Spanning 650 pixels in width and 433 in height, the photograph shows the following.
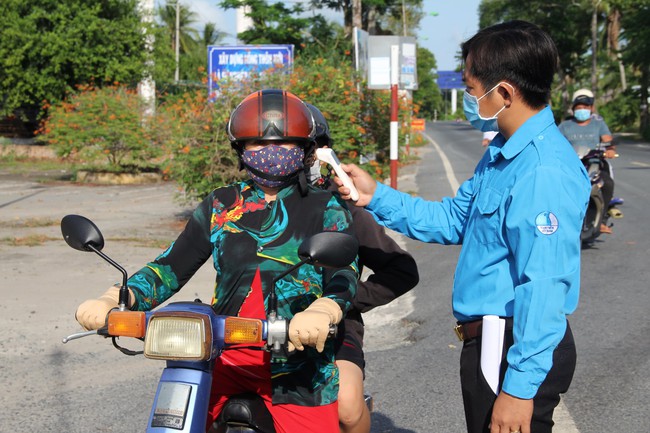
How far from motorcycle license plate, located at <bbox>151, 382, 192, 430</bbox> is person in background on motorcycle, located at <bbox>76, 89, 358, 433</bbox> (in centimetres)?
46

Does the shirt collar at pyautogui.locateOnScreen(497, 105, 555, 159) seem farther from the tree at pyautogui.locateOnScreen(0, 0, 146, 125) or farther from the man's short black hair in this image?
the tree at pyautogui.locateOnScreen(0, 0, 146, 125)

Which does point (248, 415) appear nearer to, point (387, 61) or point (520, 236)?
point (520, 236)

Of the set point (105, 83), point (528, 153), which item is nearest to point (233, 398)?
point (528, 153)

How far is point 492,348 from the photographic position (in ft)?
8.63

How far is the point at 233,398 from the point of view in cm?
282

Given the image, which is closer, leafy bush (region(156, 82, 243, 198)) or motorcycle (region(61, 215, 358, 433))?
motorcycle (region(61, 215, 358, 433))

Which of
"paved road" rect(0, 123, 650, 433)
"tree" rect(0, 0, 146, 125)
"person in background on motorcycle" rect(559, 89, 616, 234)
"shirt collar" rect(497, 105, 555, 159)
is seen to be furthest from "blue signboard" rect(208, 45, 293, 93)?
"shirt collar" rect(497, 105, 555, 159)

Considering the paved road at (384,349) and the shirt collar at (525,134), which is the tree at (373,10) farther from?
the shirt collar at (525,134)

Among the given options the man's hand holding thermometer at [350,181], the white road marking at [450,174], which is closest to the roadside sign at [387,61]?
the white road marking at [450,174]

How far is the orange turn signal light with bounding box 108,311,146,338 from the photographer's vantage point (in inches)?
94.8

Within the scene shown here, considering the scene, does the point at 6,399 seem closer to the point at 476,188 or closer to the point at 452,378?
the point at 452,378

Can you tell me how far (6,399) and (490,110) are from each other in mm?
3727

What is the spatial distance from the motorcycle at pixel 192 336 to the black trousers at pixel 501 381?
0.53 m

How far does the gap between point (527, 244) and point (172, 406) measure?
3.45ft
